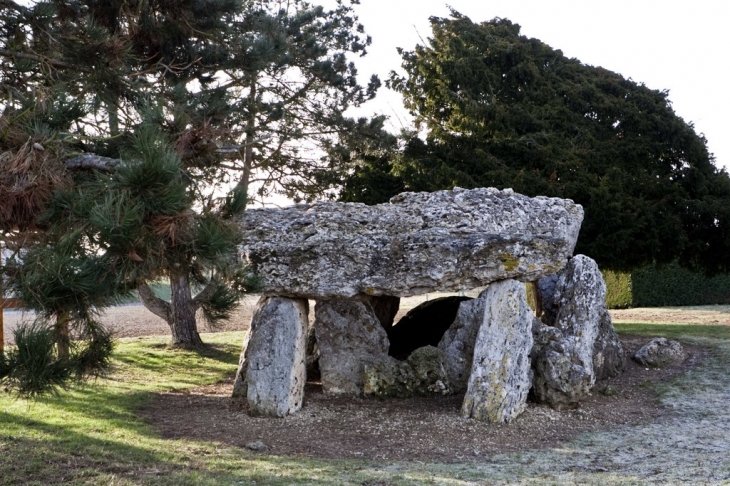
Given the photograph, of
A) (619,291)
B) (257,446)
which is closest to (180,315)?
(257,446)

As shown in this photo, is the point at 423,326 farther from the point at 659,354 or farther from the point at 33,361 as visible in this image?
the point at 33,361

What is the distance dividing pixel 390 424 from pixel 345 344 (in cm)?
192

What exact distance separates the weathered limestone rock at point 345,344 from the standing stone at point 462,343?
94 centimetres

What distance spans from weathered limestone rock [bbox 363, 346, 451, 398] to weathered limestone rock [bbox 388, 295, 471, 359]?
119 inches

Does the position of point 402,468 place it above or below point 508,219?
below

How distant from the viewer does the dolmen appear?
360 inches

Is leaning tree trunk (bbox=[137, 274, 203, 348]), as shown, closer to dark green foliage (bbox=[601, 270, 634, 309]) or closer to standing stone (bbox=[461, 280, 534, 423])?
standing stone (bbox=[461, 280, 534, 423])

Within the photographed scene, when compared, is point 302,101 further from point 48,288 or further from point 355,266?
point 48,288

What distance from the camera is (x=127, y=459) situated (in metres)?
6.98

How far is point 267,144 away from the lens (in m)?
14.7

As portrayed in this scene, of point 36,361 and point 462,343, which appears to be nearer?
point 36,361

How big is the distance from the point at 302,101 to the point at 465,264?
738 cm

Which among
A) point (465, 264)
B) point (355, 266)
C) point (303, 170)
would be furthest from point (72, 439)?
point (303, 170)

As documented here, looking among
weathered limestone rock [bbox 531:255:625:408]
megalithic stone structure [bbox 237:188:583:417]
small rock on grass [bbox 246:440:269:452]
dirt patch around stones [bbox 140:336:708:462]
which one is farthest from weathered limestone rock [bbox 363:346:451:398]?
small rock on grass [bbox 246:440:269:452]
